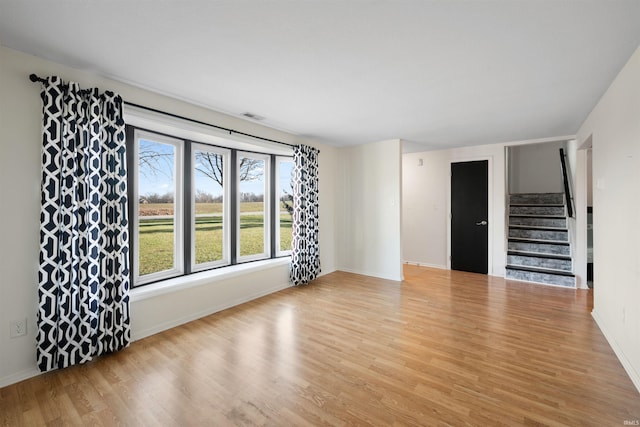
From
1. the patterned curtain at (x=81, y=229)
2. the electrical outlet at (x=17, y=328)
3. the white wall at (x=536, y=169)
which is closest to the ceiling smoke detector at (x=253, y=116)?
the patterned curtain at (x=81, y=229)

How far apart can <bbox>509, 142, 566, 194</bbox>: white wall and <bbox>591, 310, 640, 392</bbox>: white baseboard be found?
172 inches

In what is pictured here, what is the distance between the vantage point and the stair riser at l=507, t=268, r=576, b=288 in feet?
14.5

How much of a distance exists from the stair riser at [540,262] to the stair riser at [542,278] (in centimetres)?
24

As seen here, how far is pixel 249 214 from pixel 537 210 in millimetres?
5881

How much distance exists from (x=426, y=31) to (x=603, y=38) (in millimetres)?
1246

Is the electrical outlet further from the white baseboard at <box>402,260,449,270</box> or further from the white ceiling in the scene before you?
the white baseboard at <box>402,260,449,270</box>

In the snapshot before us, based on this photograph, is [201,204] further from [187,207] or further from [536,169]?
[536,169]

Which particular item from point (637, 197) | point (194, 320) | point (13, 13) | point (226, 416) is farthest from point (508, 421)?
point (13, 13)

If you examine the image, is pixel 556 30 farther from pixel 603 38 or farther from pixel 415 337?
pixel 415 337

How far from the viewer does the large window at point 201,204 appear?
3104 millimetres

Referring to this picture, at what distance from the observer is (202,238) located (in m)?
3.71

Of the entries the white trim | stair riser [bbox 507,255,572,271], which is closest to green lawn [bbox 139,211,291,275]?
stair riser [bbox 507,255,572,271]

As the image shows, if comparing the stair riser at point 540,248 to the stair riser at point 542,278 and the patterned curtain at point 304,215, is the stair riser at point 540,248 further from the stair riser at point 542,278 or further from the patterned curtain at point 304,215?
the patterned curtain at point 304,215

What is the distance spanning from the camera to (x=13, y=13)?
1.65 metres
